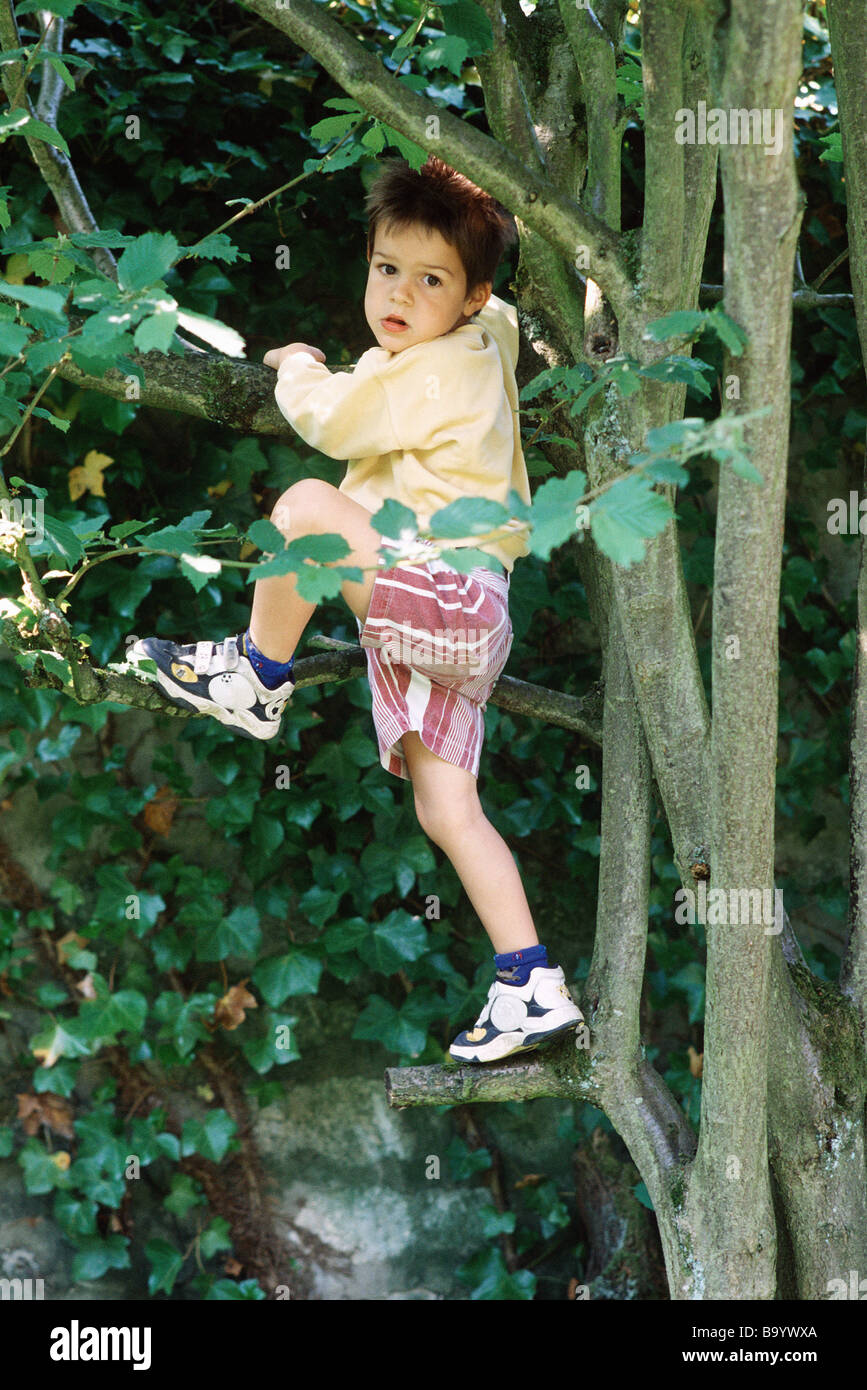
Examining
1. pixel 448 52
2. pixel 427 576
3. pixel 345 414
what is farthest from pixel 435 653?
pixel 448 52

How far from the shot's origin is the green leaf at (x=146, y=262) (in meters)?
1.16

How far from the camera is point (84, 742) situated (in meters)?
2.50

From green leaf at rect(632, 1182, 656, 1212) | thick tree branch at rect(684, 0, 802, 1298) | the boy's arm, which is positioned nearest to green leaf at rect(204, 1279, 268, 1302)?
green leaf at rect(632, 1182, 656, 1212)

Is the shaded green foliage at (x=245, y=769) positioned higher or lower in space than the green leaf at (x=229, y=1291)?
higher

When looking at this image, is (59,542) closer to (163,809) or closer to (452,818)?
(452,818)

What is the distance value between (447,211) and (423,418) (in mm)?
310

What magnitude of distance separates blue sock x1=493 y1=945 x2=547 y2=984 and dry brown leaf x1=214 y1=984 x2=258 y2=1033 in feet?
3.22

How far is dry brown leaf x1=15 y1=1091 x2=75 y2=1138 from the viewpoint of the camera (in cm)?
246

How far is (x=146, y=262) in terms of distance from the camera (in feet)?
3.84

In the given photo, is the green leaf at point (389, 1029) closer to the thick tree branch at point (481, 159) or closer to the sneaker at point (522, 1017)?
the sneaker at point (522, 1017)

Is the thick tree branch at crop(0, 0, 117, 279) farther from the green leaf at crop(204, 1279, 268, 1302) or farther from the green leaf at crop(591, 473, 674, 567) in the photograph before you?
the green leaf at crop(204, 1279, 268, 1302)

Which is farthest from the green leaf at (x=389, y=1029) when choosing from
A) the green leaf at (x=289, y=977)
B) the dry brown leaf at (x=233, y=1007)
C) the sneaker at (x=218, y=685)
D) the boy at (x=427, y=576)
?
the sneaker at (x=218, y=685)

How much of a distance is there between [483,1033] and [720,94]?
114 cm

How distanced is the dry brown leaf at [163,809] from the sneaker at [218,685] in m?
0.85
